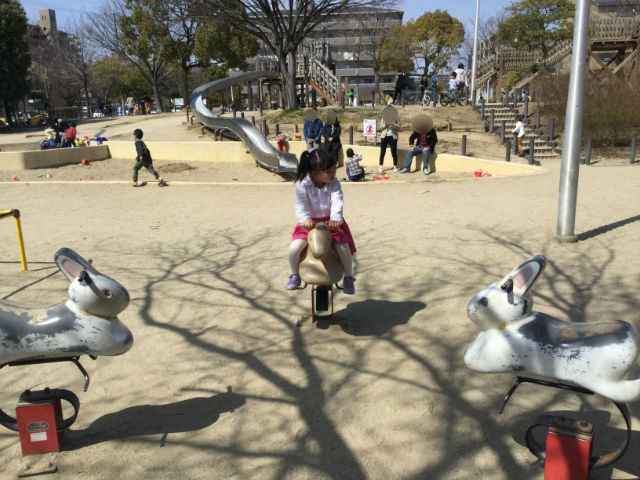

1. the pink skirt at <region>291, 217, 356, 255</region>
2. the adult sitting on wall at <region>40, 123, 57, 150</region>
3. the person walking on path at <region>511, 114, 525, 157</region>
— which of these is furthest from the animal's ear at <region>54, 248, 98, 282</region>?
the adult sitting on wall at <region>40, 123, 57, 150</region>

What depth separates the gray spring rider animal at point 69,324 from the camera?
284 cm

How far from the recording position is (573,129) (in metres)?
6.74

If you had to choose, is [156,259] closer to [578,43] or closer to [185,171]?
[578,43]

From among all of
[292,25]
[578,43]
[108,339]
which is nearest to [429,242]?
[578,43]

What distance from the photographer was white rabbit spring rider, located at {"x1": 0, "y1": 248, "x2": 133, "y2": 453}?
9.33ft

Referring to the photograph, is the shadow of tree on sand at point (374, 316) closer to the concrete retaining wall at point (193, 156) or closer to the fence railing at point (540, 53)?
the concrete retaining wall at point (193, 156)

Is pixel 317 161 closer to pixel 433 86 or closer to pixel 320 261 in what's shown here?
pixel 320 261

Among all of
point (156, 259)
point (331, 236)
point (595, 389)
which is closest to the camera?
point (595, 389)

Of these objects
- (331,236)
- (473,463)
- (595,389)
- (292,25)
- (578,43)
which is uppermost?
(292,25)

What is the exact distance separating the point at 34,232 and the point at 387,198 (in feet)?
21.4

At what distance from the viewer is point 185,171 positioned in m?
16.4

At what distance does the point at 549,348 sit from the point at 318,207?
2.33 metres

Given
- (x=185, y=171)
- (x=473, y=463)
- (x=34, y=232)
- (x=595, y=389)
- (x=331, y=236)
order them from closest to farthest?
(x=595, y=389) < (x=473, y=463) < (x=331, y=236) < (x=34, y=232) < (x=185, y=171)

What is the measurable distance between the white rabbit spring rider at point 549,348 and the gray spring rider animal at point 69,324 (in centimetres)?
193
